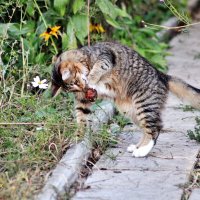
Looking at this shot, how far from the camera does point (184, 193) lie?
5.82 metres

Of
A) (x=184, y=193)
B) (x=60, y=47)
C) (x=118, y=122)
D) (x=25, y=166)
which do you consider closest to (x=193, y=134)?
(x=118, y=122)

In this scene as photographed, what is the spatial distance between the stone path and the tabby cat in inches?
9.1

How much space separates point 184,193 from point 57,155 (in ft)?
4.11

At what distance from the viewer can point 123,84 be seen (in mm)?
7172

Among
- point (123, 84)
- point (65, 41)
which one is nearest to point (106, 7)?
point (65, 41)

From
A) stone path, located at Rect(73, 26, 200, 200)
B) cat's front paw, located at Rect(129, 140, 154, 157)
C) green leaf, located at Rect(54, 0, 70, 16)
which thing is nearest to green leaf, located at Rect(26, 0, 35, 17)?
green leaf, located at Rect(54, 0, 70, 16)

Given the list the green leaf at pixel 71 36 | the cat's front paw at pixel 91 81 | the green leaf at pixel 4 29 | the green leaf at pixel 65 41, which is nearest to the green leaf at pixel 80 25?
the green leaf at pixel 71 36

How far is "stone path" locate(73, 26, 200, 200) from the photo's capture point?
5784 millimetres

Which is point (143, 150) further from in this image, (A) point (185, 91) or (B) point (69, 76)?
(B) point (69, 76)

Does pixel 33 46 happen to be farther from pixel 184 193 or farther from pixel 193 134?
pixel 184 193

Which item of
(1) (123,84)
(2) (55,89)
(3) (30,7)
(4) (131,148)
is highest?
(3) (30,7)

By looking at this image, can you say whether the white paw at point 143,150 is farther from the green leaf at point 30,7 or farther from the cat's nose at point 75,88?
the green leaf at point 30,7

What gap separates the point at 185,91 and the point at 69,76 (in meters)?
1.14

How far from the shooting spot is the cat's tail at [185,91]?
7.13 metres
